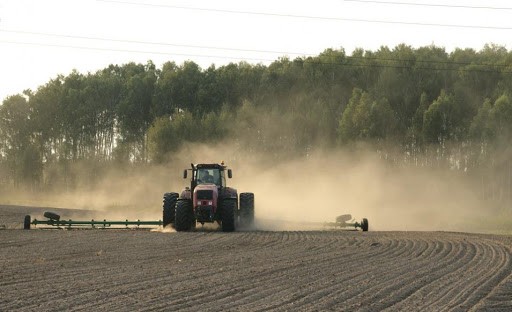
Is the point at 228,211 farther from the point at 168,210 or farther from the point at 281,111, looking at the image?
the point at 281,111

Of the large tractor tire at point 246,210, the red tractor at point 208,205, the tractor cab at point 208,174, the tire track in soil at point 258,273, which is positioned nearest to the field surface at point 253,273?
the tire track in soil at point 258,273

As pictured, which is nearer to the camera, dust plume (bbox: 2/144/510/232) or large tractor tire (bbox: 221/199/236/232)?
large tractor tire (bbox: 221/199/236/232)

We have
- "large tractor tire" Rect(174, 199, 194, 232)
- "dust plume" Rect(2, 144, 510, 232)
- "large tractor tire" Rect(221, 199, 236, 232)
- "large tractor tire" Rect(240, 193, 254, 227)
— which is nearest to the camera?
"large tractor tire" Rect(221, 199, 236, 232)

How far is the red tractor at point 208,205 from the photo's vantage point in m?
32.5

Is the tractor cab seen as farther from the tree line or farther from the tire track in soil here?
the tree line

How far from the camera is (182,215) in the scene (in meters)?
32.8

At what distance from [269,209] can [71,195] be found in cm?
4530

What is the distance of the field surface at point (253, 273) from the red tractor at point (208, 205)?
2197 millimetres

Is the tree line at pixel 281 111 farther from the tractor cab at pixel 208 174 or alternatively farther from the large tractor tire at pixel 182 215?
the large tractor tire at pixel 182 215

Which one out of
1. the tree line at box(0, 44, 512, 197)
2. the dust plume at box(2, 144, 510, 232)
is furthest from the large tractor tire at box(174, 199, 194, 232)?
the tree line at box(0, 44, 512, 197)

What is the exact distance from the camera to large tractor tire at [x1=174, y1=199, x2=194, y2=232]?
32781mm

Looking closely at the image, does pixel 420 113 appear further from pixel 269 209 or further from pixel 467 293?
pixel 467 293

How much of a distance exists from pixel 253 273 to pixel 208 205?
1396cm

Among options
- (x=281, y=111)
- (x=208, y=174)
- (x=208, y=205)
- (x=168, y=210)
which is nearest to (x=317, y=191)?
(x=281, y=111)
